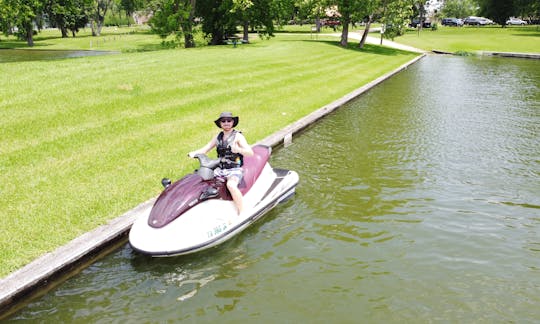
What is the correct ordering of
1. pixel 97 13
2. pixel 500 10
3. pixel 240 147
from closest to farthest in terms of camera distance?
pixel 240 147 → pixel 97 13 → pixel 500 10

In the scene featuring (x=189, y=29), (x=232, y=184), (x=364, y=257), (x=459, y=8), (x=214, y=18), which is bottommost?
(x=364, y=257)

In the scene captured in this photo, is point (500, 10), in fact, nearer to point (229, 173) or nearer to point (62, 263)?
point (229, 173)

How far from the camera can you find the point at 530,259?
6.35 metres

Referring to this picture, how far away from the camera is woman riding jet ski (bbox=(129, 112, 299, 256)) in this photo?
19.9 feet

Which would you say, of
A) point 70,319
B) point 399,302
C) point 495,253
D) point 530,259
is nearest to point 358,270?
point 399,302

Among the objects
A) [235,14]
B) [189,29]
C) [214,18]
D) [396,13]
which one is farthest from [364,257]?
[396,13]

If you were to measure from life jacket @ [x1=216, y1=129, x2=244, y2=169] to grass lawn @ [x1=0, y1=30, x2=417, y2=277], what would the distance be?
1.74 meters

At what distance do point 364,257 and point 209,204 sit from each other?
8.15 ft

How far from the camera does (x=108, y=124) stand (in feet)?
37.9

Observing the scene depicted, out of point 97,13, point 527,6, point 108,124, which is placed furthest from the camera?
point 527,6

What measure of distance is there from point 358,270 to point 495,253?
2232 mm

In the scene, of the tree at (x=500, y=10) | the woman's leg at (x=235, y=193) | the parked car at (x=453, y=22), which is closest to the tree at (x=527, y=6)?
the tree at (x=500, y=10)

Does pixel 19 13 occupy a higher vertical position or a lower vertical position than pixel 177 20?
higher

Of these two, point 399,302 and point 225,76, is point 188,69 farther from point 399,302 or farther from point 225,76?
point 399,302
